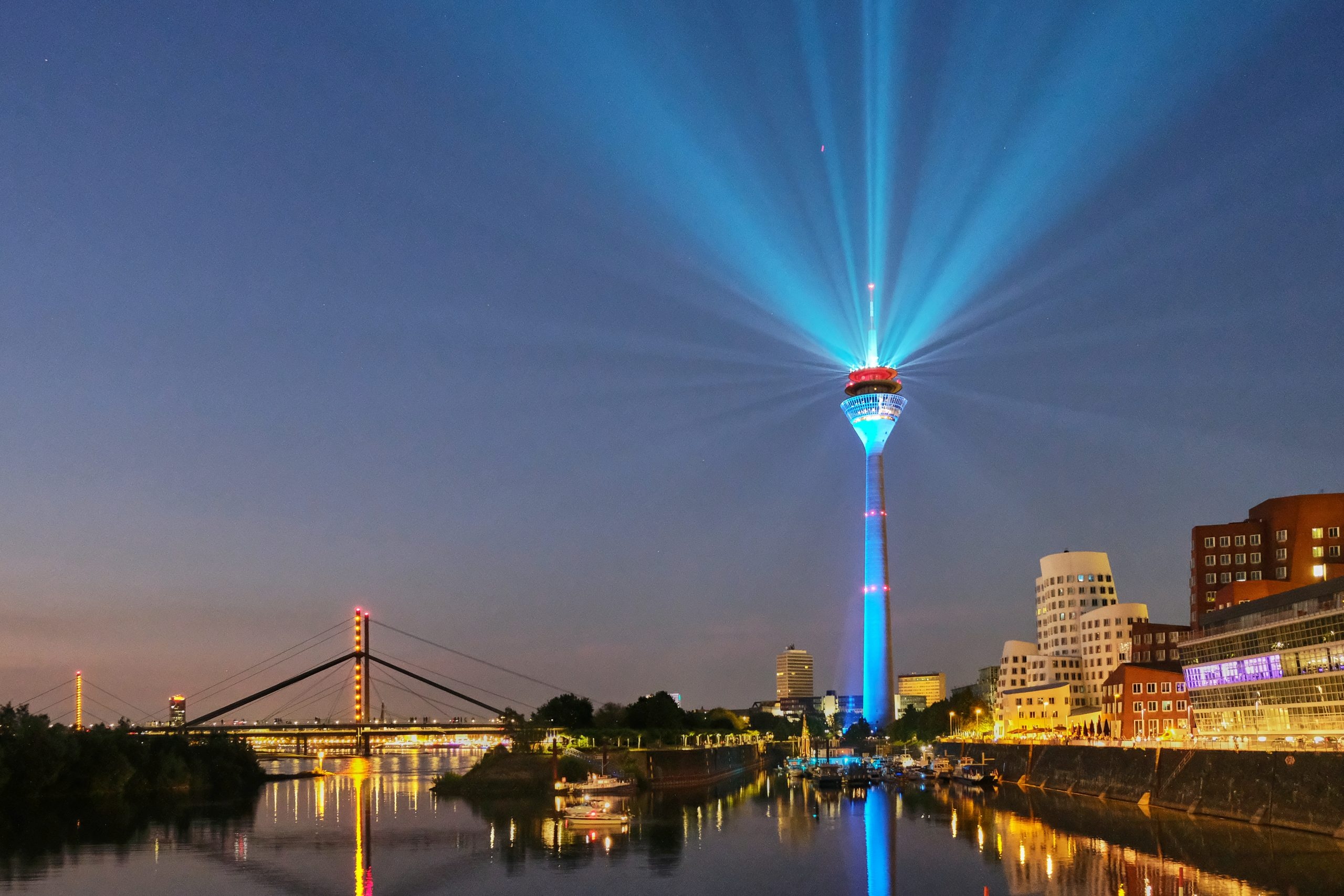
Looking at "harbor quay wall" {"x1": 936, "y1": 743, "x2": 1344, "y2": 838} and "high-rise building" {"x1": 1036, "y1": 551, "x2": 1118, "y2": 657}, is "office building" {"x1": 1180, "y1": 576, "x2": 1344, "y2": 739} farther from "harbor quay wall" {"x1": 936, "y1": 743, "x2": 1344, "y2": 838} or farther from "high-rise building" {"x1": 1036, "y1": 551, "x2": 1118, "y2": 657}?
"high-rise building" {"x1": 1036, "y1": 551, "x2": 1118, "y2": 657}

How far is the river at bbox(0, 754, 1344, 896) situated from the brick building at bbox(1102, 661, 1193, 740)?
44.1 m

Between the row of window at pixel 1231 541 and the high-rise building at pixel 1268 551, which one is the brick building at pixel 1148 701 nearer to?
the high-rise building at pixel 1268 551

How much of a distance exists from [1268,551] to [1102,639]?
139 ft

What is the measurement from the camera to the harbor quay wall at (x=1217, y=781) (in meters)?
58.2

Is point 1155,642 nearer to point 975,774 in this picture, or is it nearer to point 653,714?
point 975,774

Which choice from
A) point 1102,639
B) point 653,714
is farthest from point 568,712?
point 1102,639

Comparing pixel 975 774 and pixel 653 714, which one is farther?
pixel 653 714

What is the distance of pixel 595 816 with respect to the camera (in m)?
76.4

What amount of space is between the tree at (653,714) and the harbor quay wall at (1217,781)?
57.2 m

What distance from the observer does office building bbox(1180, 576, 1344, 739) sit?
77750 mm

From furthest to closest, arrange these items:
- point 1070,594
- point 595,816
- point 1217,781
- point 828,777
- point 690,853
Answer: point 1070,594 < point 828,777 < point 595,816 < point 1217,781 < point 690,853

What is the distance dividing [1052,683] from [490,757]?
100 metres

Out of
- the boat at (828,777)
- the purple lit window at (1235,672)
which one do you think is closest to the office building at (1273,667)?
the purple lit window at (1235,672)

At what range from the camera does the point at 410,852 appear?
6303 cm
